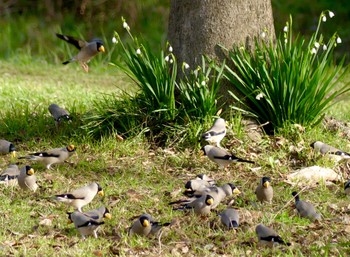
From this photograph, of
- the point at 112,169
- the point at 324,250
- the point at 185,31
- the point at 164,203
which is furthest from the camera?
the point at 185,31

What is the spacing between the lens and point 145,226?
6383 mm

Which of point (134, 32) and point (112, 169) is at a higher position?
point (112, 169)

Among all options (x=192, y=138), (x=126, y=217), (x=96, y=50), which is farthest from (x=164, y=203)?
(x=96, y=50)

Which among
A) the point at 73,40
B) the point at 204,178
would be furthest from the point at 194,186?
the point at 73,40

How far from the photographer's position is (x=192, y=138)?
8477mm

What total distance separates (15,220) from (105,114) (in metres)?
Answer: 2.17

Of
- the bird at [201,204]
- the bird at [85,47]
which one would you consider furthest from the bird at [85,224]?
the bird at [85,47]

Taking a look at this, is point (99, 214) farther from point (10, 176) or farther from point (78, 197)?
point (10, 176)

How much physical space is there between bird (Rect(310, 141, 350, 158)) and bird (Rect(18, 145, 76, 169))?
91.6 inches

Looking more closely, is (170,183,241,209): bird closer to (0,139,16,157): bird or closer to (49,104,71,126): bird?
(0,139,16,157): bird

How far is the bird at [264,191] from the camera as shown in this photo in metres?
7.21

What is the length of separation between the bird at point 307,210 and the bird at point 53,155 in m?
2.32

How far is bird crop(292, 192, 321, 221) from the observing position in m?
6.90

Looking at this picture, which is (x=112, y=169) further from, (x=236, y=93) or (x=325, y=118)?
(x=325, y=118)
